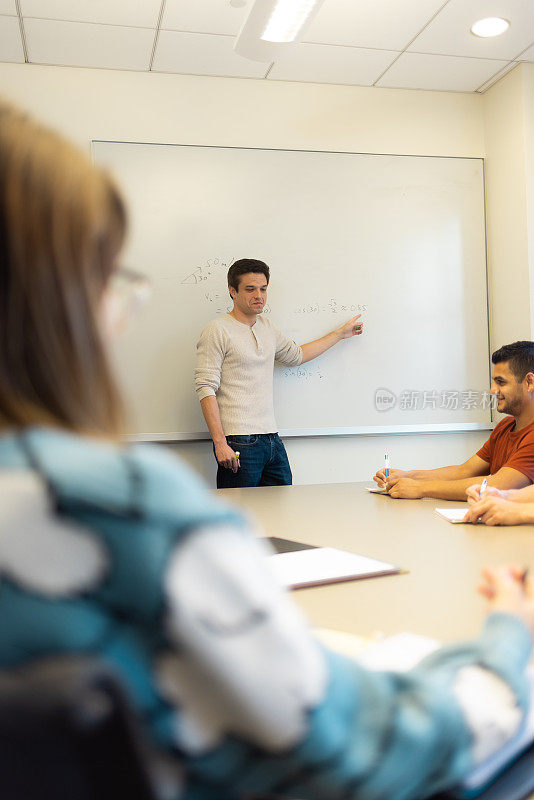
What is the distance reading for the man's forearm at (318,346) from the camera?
382 cm

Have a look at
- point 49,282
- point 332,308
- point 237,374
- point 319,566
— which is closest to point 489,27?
point 332,308

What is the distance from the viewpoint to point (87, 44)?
3.42 metres

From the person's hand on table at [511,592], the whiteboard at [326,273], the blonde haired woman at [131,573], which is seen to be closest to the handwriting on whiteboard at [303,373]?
the whiteboard at [326,273]

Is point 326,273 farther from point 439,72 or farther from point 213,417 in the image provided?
point 439,72

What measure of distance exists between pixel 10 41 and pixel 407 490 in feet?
9.38

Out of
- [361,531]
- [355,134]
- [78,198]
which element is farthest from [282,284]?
[78,198]

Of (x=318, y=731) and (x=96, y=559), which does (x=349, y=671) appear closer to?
(x=318, y=731)

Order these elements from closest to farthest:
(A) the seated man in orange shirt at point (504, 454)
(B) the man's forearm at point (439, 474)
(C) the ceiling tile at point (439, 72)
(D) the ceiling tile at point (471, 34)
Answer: (A) the seated man in orange shirt at point (504, 454) → (B) the man's forearm at point (439, 474) → (D) the ceiling tile at point (471, 34) → (C) the ceiling tile at point (439, 72)

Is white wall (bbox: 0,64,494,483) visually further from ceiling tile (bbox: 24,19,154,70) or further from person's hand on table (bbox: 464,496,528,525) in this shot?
person's hand on table (bbox: 464,496,528,525)

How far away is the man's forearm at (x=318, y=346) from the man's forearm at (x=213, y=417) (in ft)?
1.97

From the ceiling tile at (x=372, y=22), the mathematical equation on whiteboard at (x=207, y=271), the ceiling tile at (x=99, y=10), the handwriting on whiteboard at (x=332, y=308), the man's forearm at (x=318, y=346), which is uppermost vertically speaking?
the ceiling tile at (x=99, y=10)

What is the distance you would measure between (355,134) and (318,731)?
395 cm

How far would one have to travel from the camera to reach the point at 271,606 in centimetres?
45

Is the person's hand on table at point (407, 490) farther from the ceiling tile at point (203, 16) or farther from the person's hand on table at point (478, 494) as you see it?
the ceiling tile at point (203, 16)
